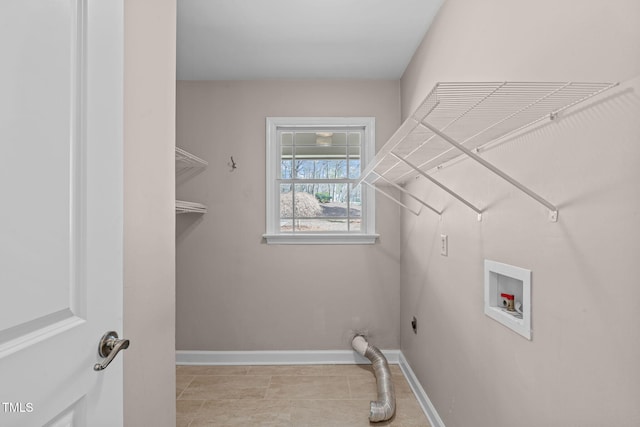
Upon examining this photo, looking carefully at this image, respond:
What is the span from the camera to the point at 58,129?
2.18ft

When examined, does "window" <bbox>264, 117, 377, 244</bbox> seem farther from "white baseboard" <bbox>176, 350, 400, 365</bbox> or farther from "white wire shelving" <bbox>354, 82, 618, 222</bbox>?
"white wire shelving" <bbox>354, 82, 618, 222</bbox>

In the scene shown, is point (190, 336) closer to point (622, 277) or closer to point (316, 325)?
point (316, 325)

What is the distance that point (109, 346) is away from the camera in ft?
2.64

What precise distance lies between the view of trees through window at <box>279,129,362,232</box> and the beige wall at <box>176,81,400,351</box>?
20 cm

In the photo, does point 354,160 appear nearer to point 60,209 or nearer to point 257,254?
point 257,254

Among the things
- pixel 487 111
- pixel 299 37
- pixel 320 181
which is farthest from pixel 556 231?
pixel 320 181

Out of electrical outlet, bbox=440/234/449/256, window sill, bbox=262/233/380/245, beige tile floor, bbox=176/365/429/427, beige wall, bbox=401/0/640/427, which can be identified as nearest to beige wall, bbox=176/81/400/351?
window sill, bbox=262/233/380/245

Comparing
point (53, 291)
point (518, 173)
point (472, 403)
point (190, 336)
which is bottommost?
point (190, 336)

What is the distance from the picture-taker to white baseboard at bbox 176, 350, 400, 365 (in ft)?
9.82

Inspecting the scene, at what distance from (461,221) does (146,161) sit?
1.45 metres

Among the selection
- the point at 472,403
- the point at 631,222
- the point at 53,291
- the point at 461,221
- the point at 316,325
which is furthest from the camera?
the point at 316,325

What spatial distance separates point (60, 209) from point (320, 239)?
2.44m

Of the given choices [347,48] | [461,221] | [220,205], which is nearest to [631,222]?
[461,221]

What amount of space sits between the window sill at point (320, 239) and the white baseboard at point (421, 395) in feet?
3.31
